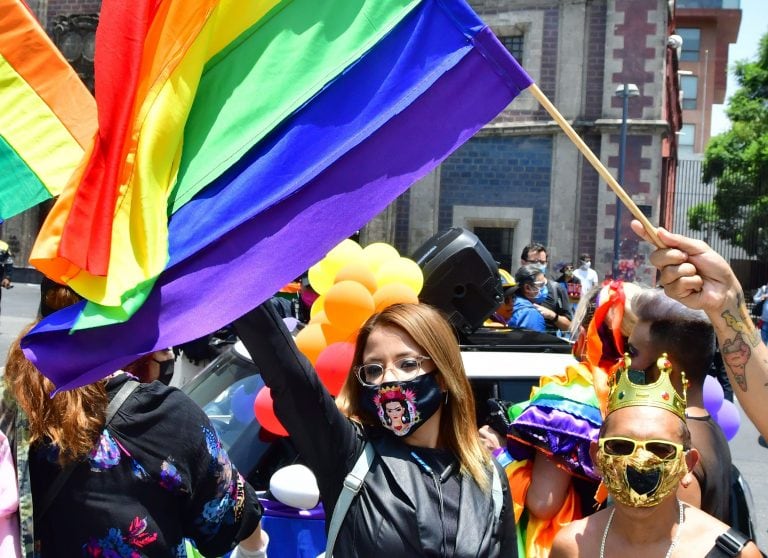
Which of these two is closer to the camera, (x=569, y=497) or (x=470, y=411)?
(x=470, y=411)

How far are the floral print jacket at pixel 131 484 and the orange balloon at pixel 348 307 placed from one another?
1292 millimetres

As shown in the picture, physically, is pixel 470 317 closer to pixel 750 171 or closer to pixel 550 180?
pixel 550 180

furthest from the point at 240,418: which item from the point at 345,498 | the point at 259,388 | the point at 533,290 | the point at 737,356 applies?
the point at 533,290

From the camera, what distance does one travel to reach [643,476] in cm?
234

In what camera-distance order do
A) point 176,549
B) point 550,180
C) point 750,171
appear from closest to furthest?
1. point 176,549
2. point 550,180
3. point 750,171

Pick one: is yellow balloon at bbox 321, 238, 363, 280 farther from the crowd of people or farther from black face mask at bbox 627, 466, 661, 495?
black face mask at bbox 627, 466, 661, 495

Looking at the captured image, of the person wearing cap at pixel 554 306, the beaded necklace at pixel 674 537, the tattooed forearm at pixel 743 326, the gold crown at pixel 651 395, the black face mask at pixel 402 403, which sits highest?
the tattooed forearm at pixel 743 326

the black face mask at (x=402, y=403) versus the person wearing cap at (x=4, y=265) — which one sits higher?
the black face mask at (x=402, y=403)

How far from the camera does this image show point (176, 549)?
2.60m

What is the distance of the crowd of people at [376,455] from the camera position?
2.38 metres

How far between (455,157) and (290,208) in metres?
21.5

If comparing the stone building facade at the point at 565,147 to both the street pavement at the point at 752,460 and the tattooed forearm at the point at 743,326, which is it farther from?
the tattooed forearm at the point at 743,326

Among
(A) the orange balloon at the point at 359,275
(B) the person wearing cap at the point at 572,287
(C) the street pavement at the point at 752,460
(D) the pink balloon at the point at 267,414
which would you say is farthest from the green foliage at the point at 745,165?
(D) the pink balloon at the point at 267,414

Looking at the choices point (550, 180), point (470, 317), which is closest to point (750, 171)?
point (550, 180)
